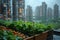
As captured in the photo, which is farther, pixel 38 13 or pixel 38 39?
pixel 38 13

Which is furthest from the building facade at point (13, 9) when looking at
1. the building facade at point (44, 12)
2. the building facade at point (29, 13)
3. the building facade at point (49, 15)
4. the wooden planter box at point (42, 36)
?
the wooden planter box at point (42, 36)

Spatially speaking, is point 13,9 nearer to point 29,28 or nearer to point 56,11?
point 29,28

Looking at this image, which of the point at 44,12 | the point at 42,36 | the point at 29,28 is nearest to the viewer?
the point at 42,36

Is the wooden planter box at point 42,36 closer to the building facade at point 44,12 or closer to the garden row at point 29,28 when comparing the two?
the garden row at point 29,28

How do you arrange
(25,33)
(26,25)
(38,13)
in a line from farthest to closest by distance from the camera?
(38,13)
(26,25)
(25,33)

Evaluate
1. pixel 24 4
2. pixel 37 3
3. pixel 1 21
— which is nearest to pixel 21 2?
pixel 24 4

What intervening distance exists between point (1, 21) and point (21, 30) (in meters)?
0.56

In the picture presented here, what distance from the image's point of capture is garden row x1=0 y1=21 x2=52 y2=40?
3862 millimetres

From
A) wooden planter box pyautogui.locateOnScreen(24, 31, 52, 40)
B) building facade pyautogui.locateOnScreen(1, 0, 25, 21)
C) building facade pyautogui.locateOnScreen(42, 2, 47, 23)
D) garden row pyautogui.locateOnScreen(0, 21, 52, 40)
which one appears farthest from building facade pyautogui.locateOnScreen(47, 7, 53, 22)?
building facade pyautogui.locateOnScreen(1, 0, 25, 21)

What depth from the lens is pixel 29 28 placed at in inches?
157

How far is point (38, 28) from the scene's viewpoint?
4125mm

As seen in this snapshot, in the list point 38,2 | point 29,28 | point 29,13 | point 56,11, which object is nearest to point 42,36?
point 29,28

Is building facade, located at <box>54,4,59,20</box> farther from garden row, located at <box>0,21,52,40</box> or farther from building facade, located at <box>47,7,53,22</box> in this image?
garden row, located at <box>0,21,52,40</box>

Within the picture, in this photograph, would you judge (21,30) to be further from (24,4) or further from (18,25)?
(24,4)
